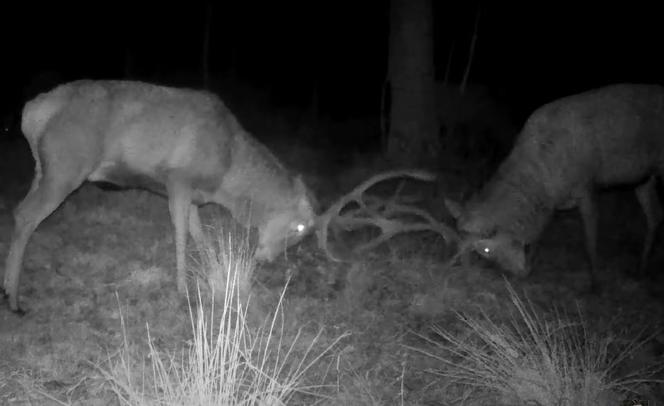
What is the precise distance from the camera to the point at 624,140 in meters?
8.22

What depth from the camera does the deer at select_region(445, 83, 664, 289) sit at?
7.54 metres

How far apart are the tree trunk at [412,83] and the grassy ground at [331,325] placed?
300cm

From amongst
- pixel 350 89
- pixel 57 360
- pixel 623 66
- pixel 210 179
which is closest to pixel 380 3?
pixel 350 89

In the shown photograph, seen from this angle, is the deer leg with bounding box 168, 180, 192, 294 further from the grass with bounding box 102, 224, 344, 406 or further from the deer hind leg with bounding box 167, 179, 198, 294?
the grass with bounding box 102, 224, 344, 406

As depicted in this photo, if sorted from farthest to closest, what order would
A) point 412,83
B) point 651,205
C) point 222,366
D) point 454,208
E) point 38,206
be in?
1. point 412,83
2. point 651,205
3. point 454,208
4. point 38,206
5. point 222,366

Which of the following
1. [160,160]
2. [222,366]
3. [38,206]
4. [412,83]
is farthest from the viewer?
[412,83]

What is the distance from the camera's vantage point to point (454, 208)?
7633mm

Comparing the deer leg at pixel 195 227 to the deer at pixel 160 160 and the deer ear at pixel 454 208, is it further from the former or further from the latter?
the deer ear at pixel 454 208

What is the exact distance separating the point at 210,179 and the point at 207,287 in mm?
1232

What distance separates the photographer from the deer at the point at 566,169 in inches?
297

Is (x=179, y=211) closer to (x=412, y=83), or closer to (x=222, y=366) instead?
(x=222, y=366)

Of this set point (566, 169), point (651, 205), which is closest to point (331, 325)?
point (566, 169)

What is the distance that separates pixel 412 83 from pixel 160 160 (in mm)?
6100

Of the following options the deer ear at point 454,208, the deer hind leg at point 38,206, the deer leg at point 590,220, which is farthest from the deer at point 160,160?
the deer leg at point 590,220
